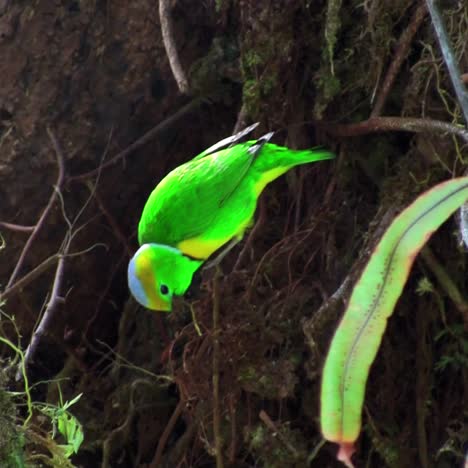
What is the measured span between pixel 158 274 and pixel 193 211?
14cm

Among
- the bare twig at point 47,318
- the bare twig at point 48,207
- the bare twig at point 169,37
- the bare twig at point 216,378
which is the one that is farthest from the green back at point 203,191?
the bare twig at point 48,207

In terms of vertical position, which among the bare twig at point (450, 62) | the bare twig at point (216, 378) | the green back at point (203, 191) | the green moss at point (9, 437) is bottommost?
the bare twig at point (216, 378)

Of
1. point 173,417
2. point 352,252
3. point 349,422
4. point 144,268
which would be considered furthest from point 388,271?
point 173,417

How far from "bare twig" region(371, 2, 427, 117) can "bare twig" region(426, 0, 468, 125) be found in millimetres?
435

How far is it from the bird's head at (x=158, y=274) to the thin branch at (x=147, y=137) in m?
0.61

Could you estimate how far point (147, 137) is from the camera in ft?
6.60

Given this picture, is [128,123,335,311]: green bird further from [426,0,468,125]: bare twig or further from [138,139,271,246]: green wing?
[426,0,468,125]: bare twig

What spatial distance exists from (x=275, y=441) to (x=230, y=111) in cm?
83

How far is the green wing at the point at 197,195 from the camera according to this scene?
1478 millimetres

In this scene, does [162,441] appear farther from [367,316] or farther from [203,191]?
[367,316]

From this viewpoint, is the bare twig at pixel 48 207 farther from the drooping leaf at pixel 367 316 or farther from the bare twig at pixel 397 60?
the drooping leaf at pixel 367 316

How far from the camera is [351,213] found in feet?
5.63

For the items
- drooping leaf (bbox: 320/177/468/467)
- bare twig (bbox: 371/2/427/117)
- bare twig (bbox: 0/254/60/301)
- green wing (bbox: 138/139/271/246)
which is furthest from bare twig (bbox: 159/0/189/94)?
drooping leaf (bbox: 320/177/468/467)

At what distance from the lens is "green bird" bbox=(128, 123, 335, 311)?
1.44 m
